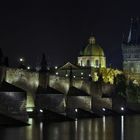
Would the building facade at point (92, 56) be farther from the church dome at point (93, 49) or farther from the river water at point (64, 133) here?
the river water at point (64, 133)

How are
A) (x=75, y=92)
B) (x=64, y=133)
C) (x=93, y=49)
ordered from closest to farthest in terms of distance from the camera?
(x=64, y=133), (x=75, y=92), (x=93, y=49)

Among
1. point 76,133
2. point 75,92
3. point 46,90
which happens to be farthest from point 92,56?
point 76,133

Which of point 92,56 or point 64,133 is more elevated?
point 92,56

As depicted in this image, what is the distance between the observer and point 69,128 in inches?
2798

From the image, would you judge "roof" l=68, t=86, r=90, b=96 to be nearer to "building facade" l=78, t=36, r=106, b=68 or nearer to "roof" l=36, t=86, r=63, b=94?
"roof" l=36, t=86, r=63, b=94

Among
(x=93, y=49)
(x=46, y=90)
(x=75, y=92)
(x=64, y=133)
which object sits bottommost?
(x=64, y=133)

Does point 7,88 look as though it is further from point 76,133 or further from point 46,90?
point 46,90

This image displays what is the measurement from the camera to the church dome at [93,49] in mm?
191250

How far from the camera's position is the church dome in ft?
627

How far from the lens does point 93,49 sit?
19100cm

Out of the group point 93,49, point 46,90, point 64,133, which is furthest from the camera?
point 93,49

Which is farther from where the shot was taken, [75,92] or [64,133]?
[75,92]

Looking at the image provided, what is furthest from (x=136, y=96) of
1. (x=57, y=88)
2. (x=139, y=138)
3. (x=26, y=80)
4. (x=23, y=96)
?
(x=139, y=138)

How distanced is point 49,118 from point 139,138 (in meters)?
26.2
